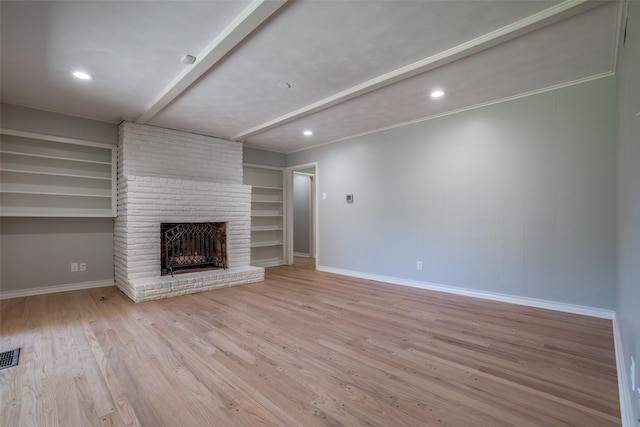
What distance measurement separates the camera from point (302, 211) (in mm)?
8062

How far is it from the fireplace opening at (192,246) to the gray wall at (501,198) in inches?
88.3

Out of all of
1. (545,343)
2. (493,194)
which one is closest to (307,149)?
(493,194)

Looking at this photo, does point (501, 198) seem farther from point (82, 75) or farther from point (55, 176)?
point (55, 176)

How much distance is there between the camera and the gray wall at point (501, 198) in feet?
9.83

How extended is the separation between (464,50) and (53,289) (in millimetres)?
5572

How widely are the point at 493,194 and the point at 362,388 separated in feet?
9.56

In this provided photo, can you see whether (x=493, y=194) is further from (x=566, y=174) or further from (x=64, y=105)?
(x=64, y=105)

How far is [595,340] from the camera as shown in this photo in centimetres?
246

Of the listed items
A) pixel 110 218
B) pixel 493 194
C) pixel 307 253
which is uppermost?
pixel 493 194

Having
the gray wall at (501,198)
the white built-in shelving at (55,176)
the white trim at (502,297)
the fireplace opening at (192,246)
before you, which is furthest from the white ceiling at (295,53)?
the white trim at (502,297)

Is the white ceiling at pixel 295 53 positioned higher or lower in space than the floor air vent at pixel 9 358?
higher

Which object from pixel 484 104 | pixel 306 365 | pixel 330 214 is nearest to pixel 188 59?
pixel 306 365

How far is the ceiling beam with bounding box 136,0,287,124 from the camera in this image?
6.36ft

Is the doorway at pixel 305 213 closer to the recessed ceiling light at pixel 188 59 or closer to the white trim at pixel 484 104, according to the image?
the white trim at pixel 484 104
